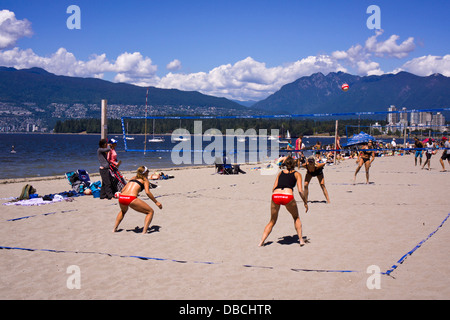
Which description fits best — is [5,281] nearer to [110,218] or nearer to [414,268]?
[110,218]

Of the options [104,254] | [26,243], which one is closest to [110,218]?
[26,243]

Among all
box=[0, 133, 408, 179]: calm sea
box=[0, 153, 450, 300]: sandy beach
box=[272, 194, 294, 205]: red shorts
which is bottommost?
box=[0, 133, 408, 179]: calm sea

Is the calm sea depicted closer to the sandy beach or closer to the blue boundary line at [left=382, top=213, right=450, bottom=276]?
the sandy beach

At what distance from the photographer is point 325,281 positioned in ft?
15.3

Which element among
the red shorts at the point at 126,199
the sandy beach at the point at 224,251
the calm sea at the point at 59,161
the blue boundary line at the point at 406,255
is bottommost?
the calm sea at the point at 59,161

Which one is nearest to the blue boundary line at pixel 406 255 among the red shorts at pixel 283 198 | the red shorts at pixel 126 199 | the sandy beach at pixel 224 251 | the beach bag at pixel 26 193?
the sandy beach at pixel 224 251

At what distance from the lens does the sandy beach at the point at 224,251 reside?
14.6 ft

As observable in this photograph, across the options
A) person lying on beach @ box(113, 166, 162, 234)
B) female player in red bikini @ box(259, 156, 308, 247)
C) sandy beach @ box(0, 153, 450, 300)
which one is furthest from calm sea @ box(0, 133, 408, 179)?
female player in red bikini @ box(259, 156, 308, 247)

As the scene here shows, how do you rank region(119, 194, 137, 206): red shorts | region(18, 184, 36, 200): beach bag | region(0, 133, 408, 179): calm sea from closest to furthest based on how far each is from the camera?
region(119, 194, 137, 206): red shorts, region(18, 184, 36, 200): beach bag, region(0, 133, 408, 179): calm sea

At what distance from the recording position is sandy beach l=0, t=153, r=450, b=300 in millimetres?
4445

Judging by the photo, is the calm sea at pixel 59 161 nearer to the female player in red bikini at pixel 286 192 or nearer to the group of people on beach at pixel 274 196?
the group of people on beach at pixel 274 196

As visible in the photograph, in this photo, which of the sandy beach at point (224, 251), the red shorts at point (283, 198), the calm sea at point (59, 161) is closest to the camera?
the sandy beach at point (224, 251)

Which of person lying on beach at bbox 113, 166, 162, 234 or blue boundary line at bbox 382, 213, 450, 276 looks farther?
person lying on beach at bbox 113, 166, 162, 234
